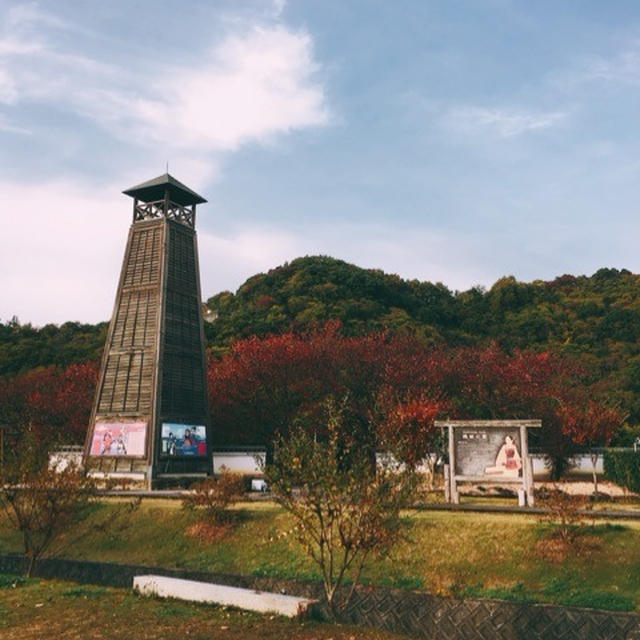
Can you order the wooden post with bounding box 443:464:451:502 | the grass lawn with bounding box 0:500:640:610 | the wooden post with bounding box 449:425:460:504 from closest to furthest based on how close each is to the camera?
the grass lawn with bounding box 0:500:640:610, the wooden post with bounding box 449:425:460:504, the wooden post with bounding box 443:464:451:502

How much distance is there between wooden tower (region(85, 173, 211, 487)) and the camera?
133 ft

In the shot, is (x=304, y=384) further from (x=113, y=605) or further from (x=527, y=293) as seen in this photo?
(x=527, y=293)

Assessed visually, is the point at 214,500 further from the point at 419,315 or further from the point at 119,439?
the point at 419,315

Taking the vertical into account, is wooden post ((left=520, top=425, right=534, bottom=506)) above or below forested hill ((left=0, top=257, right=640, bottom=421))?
below

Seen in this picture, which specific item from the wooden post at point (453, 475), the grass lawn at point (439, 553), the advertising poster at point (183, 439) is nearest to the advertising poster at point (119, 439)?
the advertising poster at point (183, 439)

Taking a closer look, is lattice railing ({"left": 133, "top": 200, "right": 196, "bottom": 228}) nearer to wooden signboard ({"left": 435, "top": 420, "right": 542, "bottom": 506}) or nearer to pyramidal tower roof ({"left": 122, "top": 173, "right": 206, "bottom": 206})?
pyramidal tower roof ({"left": 122, "top": 173, "right": 206, "bottom": 206})

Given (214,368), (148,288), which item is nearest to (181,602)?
(148,288)

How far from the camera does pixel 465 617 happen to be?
1608 cm

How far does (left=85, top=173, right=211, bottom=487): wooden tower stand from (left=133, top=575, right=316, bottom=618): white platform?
23379mm

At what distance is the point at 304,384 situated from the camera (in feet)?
163

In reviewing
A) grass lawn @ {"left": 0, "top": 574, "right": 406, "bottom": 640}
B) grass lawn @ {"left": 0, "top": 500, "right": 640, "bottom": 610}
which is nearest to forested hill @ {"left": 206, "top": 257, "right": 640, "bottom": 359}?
grass lawn @ {"left": 0, "top": 500, "right": 640, "bottom": 610}

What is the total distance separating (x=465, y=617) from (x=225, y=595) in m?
6.40

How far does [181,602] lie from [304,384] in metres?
34.2

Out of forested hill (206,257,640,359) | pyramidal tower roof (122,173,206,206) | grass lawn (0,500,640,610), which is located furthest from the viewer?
forested hill (206,257,640,359)
